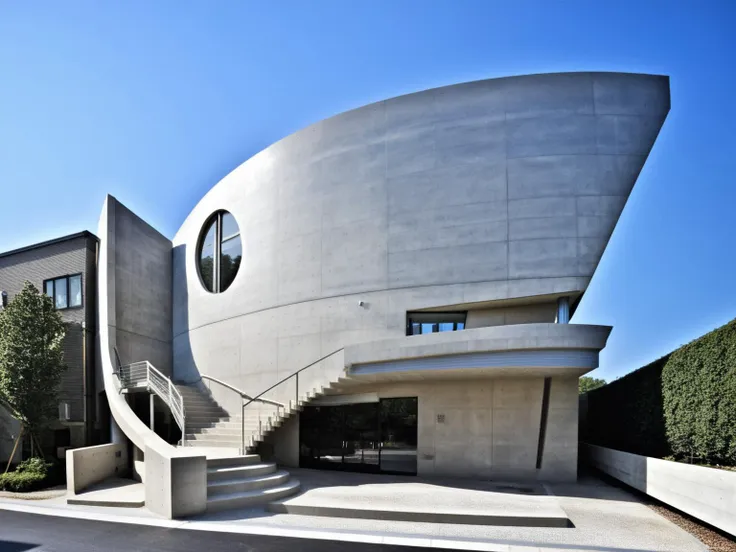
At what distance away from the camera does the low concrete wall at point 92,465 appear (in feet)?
42.5

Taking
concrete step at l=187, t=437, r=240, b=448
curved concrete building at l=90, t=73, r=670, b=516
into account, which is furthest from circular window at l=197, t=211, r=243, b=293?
concrete step at l=187, t=437, r=240, b=448

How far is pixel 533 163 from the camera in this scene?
1377 centimetres

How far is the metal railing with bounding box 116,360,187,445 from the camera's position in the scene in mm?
14273

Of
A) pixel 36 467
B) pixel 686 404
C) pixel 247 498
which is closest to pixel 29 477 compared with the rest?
pixel 36 467

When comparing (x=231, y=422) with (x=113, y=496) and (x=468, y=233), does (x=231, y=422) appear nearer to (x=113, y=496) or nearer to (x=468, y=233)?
(x=113, y=496)

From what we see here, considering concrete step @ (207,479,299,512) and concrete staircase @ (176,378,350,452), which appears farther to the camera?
concrete staircase @ (176,378,350,452)

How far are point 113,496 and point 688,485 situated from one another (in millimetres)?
12419

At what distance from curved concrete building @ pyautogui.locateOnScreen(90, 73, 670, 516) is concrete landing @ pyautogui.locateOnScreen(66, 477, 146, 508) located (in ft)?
5.11

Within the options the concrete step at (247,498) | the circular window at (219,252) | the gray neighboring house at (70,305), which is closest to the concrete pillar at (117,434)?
the gray neighboring house at (70,305)

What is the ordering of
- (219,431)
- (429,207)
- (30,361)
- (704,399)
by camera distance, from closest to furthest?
(704,399)
(429,207)
(219,431)
(30,361)

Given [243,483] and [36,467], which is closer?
[243,483]

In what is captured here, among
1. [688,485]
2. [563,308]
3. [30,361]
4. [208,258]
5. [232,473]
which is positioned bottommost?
[232,473]

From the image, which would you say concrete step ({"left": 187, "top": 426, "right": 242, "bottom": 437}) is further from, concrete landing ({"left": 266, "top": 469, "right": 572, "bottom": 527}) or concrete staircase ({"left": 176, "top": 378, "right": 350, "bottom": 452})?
concrete landing ({"left": 266, "top": 469, "right": 572, "bottom": 527})

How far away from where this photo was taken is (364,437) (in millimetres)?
15008
